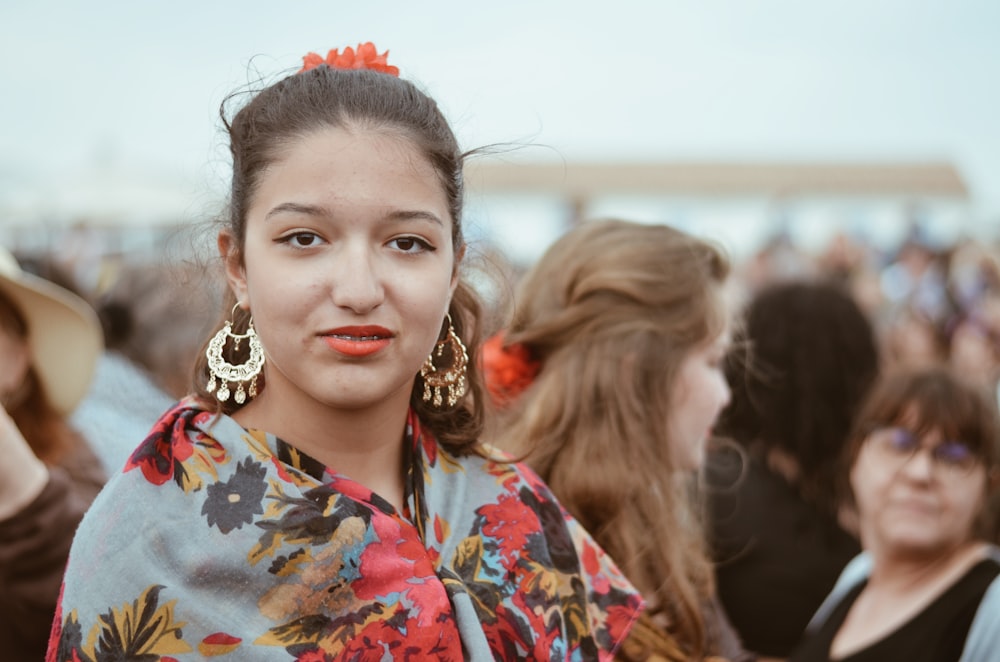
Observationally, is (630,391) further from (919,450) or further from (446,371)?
(919,450)

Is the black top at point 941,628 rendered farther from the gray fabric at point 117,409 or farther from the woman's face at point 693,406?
the gray fabric at point 117,409

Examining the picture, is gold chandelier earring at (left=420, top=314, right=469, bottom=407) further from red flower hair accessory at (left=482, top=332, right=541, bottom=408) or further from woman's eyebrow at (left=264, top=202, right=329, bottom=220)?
red flower hair accessory at (left=482, top=332, right=541, bottom=408)

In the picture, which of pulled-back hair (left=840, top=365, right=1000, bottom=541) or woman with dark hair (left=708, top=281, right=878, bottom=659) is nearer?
pulled-back hair (left=840, top=365, right=1000, bottom=541)

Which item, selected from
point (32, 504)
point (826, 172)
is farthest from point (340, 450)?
point (826, 172)

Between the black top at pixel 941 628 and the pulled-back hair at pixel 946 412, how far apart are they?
0.88ft

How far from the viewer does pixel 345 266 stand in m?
1.47

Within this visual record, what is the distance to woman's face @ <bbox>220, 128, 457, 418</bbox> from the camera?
148 cm

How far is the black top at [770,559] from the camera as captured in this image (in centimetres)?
337

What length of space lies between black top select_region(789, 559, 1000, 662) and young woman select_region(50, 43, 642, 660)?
4.39ft

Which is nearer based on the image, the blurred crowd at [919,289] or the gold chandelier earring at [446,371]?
the gold chandelier earring at [446,371]

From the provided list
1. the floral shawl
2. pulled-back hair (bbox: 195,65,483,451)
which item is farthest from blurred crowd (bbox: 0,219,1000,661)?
the floral shawl

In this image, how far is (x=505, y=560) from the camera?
169 centimetres

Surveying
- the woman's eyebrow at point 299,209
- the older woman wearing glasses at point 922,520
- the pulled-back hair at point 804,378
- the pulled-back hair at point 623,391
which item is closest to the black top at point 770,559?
the pulled-back hair at point 804,378

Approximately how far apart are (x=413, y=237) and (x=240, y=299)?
294mm
